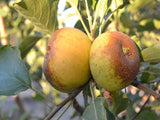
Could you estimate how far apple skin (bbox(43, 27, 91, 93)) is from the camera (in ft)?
2.02

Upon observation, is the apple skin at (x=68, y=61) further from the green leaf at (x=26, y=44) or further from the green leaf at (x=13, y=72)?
the green leaf at (x=26, y=44)

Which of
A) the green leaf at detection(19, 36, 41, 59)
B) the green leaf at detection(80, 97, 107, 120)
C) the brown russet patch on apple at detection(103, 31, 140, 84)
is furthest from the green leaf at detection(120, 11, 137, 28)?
the green leaf at detection(80, 97, 107, 120)

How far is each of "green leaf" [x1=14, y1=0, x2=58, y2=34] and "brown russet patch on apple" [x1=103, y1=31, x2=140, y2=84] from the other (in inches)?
10.8

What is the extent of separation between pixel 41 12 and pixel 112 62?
34cm

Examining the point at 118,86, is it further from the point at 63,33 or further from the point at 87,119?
the point at 63,33

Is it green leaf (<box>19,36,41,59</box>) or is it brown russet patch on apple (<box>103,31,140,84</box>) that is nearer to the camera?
brown russet patch on apple (<box>103,31,140,84</box>)

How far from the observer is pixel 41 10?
0.73m

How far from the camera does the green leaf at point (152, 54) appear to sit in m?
0.72

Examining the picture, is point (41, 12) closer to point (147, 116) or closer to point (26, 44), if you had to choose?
point (26, 44)

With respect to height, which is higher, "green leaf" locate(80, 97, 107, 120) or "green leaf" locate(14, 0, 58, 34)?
"green leaf" locate(14, 0, 58, 34)

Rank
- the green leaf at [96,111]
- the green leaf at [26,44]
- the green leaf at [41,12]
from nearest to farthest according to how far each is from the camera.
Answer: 1. the green leaf at [96,111]
2. the green leaf at [41,12]
3. the green leaf at [26,44]

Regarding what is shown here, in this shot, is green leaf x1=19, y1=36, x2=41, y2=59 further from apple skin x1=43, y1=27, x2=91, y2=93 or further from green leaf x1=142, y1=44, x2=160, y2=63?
green leaf x1=142, y1=44, x2=160, y2=63

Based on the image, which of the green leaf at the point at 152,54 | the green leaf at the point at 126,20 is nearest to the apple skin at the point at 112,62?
the green leaf at the point at 152,54

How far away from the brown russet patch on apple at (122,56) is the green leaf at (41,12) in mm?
275
